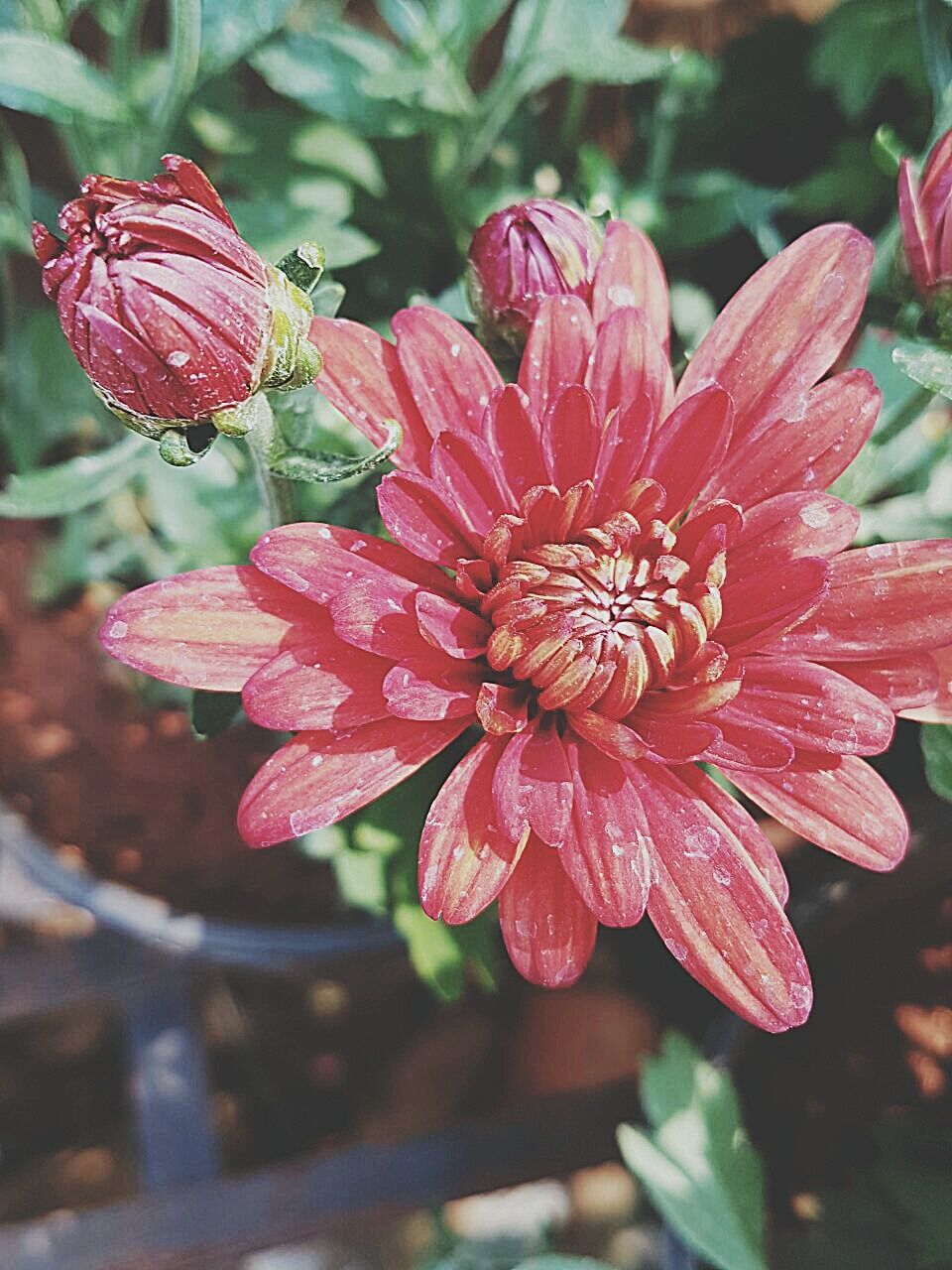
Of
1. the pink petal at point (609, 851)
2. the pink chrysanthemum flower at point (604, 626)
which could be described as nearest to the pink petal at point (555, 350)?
the pink chrysanthemum flower at point (604, 626)

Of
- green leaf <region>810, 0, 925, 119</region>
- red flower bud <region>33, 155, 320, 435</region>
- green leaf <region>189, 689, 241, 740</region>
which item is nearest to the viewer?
red flower bud <region>33, 155, 320, 435</region>

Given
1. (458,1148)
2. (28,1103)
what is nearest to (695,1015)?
(458,1148)

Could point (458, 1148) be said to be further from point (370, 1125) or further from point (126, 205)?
point (126, 205)

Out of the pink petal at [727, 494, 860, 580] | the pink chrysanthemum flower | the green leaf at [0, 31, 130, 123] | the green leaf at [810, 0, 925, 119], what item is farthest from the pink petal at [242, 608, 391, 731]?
the green leaf at [810, 0, 925, 119]

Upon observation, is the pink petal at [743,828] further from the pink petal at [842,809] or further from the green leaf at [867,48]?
the green leaf at [867,48]

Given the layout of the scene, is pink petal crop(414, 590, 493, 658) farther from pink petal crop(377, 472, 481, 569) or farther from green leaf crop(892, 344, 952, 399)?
green leaf crop(892, 344, 952, 399)

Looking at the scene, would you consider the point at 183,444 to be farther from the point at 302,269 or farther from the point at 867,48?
the point at 867,48

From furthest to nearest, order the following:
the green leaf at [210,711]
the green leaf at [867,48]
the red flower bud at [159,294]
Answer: the green leaf at [867,48] < the green leaf at [210,711] < the red flower bud at [159,294]
